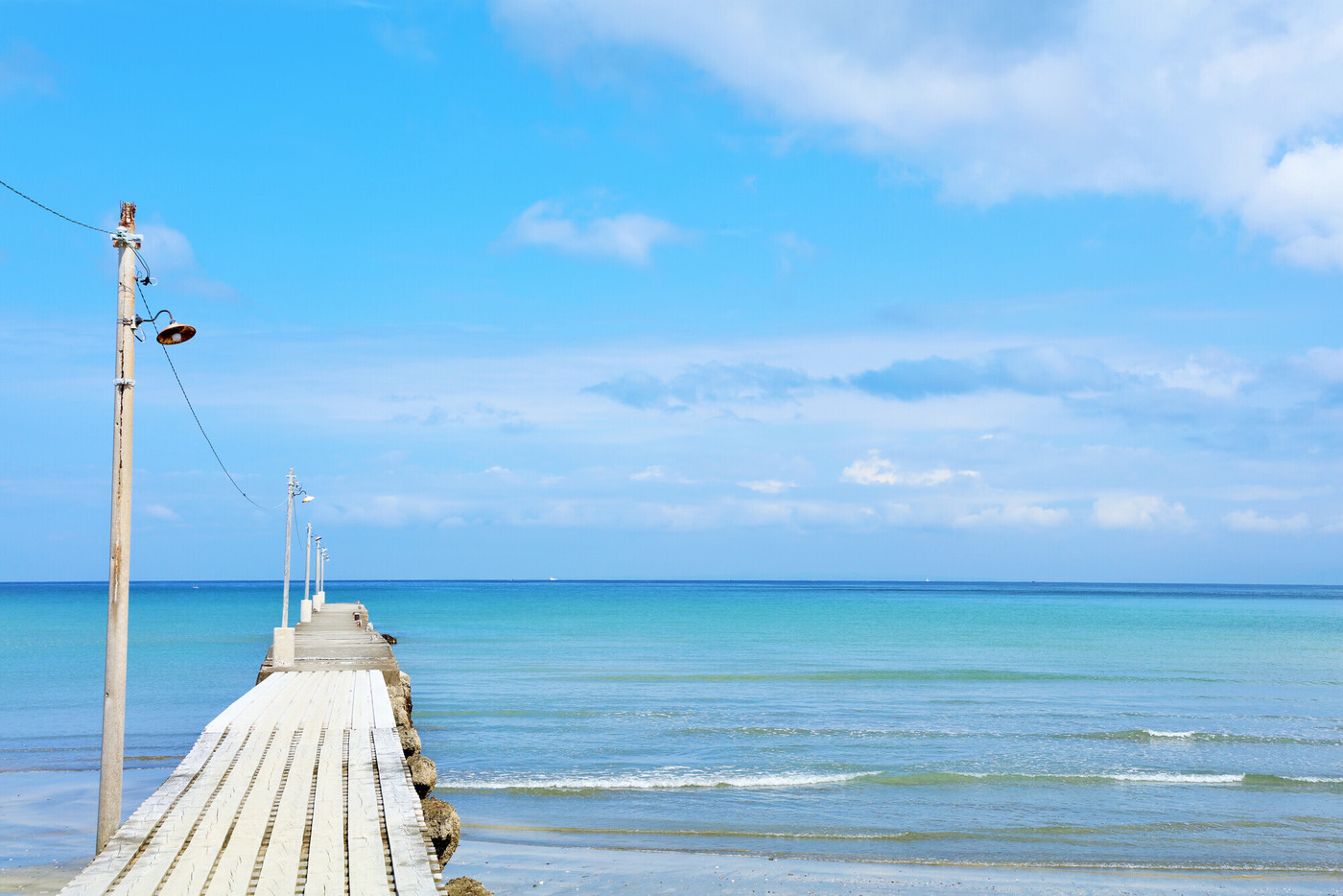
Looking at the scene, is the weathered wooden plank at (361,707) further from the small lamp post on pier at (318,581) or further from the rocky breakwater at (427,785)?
the small lamp post on pier at (318,581)

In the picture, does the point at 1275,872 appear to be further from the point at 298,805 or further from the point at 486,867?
the point at 298,805

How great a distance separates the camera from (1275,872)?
14219mm

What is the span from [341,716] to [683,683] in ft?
64.3

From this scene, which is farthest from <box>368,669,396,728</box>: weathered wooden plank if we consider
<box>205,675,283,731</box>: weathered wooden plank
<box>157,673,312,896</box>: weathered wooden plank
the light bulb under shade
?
the light bulb under shade

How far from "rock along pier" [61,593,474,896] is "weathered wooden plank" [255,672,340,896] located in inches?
0.6

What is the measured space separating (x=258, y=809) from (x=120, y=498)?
3.34 m

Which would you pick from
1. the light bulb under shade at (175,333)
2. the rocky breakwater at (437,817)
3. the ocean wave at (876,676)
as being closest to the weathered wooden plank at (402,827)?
the rocky breakwater at (437,817)

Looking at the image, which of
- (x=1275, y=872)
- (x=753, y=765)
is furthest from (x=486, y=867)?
(x=1275, y=872)

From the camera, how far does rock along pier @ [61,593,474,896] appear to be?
8.28 m

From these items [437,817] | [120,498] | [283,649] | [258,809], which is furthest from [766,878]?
[283,649]

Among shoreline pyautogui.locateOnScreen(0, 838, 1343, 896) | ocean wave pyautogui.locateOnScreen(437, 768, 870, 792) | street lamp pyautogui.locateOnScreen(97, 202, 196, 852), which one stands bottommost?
ocean wave pyautogui.locateOnScreen(437, 768, 870, 792)

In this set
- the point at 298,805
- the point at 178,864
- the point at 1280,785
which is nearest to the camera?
the point at 178,864

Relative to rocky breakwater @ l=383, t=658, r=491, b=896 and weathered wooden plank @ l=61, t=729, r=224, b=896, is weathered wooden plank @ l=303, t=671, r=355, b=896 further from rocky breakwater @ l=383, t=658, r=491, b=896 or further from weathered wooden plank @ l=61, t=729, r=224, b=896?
weathered wooden plank @ l=61, t=729, r=224, b=896

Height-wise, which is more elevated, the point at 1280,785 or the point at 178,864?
the point at 178,864
